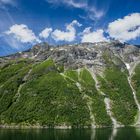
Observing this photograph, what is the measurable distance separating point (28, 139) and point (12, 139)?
29.0ft

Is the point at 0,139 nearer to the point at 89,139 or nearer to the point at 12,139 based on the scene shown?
the point at 12,139

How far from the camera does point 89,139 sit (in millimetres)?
170125

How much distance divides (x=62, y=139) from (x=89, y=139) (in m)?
14.8

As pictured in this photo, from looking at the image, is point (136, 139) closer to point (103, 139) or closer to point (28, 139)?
point (103, 139)

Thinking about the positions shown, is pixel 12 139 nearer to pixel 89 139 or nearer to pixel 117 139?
pixel 89 139

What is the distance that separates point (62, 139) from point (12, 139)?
27002 mm

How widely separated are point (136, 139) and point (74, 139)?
110 feet

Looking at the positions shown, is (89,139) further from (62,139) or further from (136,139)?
(136,139)

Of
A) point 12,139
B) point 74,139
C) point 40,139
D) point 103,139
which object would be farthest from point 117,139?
point 12,139

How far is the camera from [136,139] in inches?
6683

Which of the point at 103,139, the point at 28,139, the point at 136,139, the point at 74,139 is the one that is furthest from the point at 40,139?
the point at 136,139

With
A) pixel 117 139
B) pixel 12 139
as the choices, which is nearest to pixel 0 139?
pixel 12 139

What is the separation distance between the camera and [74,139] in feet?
561

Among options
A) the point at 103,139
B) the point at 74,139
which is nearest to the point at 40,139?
the point at 74,139
